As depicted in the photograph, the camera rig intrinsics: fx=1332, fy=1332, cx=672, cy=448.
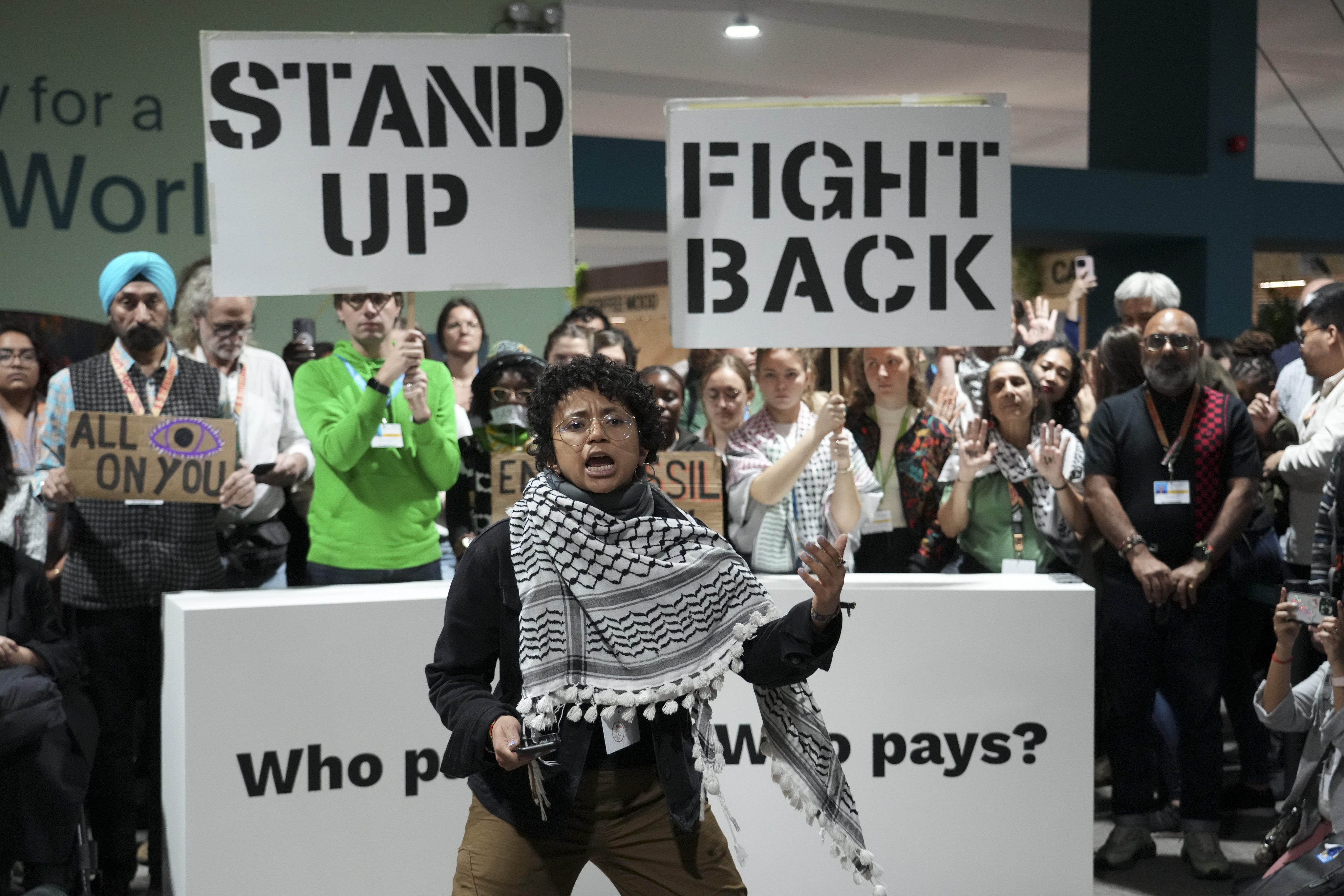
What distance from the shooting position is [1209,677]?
422 centimetres

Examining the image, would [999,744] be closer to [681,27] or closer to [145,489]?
[145,489]

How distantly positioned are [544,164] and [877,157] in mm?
954

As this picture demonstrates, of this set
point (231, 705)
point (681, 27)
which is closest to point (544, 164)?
point (231, 705)

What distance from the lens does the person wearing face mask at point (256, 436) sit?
13.8 feet

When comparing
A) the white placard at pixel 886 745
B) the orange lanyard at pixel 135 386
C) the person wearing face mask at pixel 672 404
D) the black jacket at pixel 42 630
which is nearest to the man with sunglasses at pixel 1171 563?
the white placard at pixel 886 745

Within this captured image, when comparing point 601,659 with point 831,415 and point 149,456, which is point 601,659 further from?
point 149,456

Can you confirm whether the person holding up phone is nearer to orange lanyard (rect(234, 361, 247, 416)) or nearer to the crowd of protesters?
the crowd of protesters

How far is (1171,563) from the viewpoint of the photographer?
4289 mm

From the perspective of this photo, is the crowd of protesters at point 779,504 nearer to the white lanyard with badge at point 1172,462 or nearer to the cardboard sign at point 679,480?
the white lanyard with badge at point 1172,462

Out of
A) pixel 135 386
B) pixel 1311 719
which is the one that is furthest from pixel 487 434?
pixel 1311 719

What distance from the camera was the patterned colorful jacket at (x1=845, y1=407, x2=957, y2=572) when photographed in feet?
15.0

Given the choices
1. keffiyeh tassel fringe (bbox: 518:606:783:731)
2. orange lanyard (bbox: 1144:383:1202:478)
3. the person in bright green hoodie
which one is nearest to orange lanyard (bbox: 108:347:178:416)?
the person in bright green hoodie

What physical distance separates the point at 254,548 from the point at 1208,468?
3.07 metres

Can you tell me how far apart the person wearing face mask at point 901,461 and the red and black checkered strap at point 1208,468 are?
2.68ft
